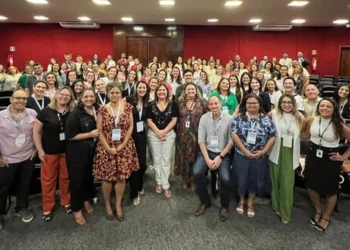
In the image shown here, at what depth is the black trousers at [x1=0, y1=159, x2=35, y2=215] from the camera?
2532 mm

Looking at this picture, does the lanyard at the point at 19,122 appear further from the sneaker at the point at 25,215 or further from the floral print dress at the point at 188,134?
the floral print dress at the point at 188,134

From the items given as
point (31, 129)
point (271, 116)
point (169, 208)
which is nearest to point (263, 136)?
point (271, 116)

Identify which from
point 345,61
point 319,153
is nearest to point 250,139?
point 319,153

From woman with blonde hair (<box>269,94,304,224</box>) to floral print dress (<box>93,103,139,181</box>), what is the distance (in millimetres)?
1547

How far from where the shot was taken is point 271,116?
2.89 meters

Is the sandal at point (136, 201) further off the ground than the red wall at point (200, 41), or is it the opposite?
the red wall at point (200, 41)

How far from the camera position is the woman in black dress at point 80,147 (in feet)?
8.30

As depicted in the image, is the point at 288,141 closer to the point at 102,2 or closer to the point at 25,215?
the point at 25,215

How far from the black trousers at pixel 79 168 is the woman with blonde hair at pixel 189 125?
3.77 feet

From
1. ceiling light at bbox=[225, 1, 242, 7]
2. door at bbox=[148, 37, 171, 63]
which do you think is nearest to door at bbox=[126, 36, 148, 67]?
door at bbox=[148, 37, 171, 63]

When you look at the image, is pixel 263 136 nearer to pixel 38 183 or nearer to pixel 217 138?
pixel 217 138

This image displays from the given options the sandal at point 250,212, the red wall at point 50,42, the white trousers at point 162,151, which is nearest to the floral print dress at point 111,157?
the white trousers at point 162,151

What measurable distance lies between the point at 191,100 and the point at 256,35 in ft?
37.4

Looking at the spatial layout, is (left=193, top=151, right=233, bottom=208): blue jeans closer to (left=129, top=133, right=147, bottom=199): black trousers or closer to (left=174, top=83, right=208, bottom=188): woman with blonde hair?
(left=174, top=83, right=208, bottom=188): woman with blonde hair
